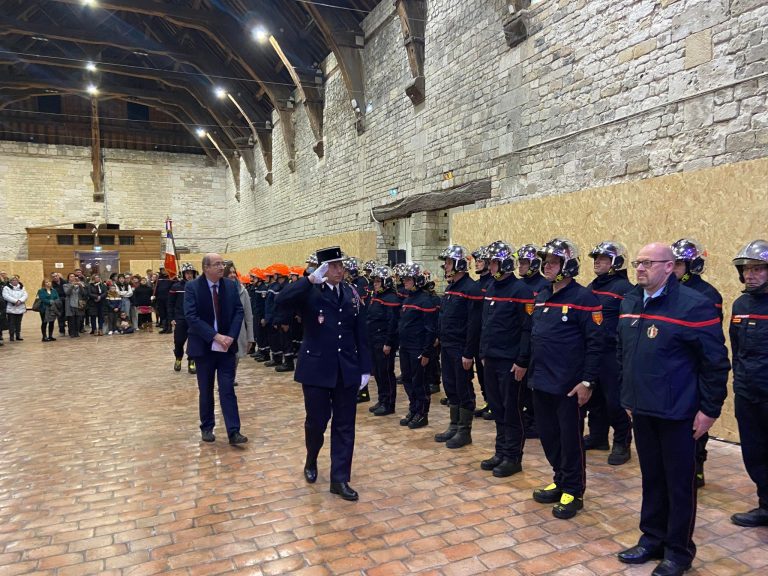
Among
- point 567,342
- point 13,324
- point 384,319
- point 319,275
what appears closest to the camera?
point 567,342

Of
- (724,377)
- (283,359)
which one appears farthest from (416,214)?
(724,377)

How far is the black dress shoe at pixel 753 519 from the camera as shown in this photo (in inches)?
122

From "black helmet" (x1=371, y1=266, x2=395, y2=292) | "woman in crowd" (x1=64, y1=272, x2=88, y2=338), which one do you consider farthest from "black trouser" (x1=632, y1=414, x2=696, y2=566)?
"woman in crowd" (x1=64, y1=272, x2=88, y2=338)

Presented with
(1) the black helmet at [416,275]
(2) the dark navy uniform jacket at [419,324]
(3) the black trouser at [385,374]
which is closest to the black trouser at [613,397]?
(2) the dark navy uniform jacket at [419,324]

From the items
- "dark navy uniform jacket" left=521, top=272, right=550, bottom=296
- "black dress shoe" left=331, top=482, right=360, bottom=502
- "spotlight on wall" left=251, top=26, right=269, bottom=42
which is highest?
"spotlight on wall" left=251, top=26, right=269, bottom=42

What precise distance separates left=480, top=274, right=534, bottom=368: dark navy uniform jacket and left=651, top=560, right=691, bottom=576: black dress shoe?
5.34 ft

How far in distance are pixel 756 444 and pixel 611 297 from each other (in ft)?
5.02

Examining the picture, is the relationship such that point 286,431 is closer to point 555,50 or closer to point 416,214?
point 555,50

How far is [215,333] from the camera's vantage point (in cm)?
470

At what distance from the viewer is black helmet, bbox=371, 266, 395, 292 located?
624cm

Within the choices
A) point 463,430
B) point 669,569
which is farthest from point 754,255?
point 463,430

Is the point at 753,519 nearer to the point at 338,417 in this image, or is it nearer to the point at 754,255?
the point at 754,255

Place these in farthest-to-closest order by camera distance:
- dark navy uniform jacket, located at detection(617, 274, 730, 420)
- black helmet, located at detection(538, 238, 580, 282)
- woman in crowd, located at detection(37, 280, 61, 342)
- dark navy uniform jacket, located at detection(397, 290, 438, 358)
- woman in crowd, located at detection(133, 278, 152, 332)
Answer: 1. woman in crowd, located at detection(133, 278, 152, 332)
2. woman in crowd, located at detection(37, 280, 61, 342)
3. dark navy uniform jacket, located at detection(397, 290, 438, 358)
4. black helmet, located at detection(538, 238, 580, 282)
5. dark navy uniform jacket, located at detection(617, 274, 730, 420)

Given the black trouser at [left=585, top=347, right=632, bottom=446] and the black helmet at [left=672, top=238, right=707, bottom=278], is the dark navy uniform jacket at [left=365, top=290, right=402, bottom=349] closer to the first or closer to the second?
the black trouser at [left=585, top=347, right=632, bottom=446]
